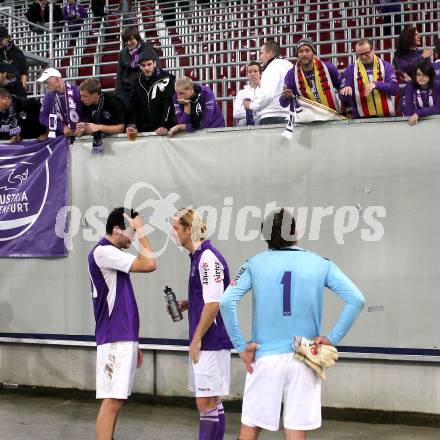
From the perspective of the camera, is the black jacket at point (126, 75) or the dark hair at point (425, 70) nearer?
the dark hair at point (425, 70)

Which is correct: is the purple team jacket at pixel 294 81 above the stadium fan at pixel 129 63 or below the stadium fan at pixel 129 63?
below

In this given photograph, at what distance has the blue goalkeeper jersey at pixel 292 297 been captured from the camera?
4.90 meters

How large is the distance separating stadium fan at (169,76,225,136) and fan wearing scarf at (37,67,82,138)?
1144 mm

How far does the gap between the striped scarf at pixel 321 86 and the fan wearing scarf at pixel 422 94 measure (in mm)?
727

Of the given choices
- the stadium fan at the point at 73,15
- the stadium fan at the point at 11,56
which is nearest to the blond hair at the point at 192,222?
the stadium fan at the point at 11,56

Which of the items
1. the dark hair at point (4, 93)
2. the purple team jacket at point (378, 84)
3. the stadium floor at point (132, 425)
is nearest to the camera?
the stadium floor at point (132, 425)

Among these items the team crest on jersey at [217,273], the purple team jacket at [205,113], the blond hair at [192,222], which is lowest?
the team crest on jersey at [217,273]

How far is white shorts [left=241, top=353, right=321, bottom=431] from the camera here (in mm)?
4867

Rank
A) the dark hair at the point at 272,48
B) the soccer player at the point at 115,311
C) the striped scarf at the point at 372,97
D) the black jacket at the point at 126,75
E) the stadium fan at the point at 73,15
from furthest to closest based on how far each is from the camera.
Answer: the stadium fan at the point at 73,15 < the black jacket at the point at 126,75 < the dark hair at the point at 272,48 < the striped scarf at the point at 372,97 < the soccer player at the point at 115,311

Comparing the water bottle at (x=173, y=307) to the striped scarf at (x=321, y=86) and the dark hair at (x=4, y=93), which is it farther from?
the dark hair at (x=4, y=93)

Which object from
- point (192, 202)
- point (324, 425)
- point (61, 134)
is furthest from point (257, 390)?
point (61, 134)

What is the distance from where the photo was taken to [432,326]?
291 inches

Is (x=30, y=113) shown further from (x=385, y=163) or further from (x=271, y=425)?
(x=271, y=425)

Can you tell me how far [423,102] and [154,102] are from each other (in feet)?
9.03
